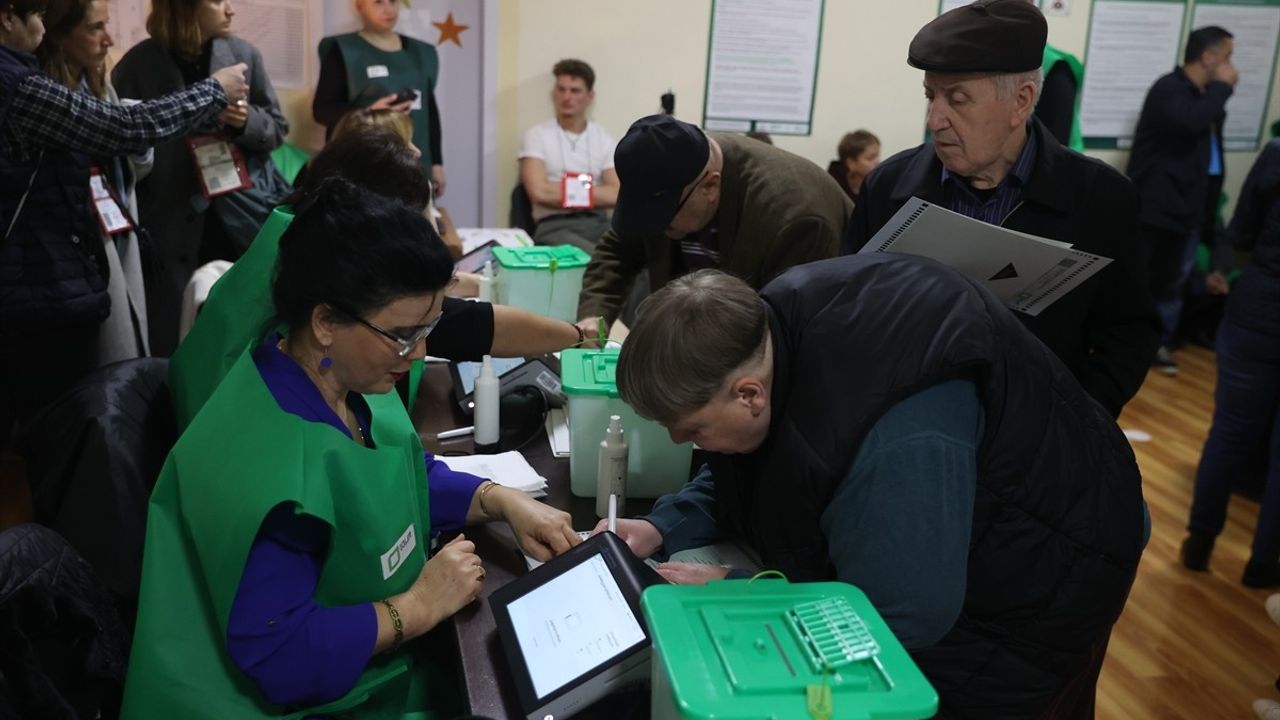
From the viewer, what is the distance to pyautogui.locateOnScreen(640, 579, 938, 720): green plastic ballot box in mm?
833

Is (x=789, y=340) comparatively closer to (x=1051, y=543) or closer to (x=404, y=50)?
(x=1051, y=543)

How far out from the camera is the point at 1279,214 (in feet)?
9.23

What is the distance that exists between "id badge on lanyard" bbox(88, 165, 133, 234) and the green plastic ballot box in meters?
2.37

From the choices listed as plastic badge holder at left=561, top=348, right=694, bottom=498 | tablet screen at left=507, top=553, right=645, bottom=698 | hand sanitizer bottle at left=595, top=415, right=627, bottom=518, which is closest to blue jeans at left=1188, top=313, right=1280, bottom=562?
plastic badge holder at left=561, top=348, right=694, bottom=498

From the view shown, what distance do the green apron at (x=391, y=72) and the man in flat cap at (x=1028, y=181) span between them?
3103 mm

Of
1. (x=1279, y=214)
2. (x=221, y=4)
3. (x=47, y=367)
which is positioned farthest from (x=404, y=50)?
(x=1279, y=214)

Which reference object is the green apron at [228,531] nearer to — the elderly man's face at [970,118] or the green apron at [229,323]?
the green apron at [229,323]

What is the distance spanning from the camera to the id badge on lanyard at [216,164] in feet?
10.8

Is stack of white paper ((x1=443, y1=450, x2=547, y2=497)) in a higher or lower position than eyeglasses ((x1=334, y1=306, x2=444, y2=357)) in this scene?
lower

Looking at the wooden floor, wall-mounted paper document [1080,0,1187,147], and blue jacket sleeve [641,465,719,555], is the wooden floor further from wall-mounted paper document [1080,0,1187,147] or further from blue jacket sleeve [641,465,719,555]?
wall-mounted paper document [1080,0,1187,147]

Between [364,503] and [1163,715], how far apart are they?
217cm

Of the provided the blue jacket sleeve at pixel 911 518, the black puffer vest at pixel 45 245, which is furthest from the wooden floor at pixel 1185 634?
the black puffer vest at pixel 45 245

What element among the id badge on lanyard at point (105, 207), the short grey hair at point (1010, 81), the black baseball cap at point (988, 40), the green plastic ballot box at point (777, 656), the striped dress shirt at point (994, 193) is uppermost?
the black baseball cap at point (988, 40)

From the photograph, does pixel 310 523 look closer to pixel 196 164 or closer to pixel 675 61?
pixel 196 164
